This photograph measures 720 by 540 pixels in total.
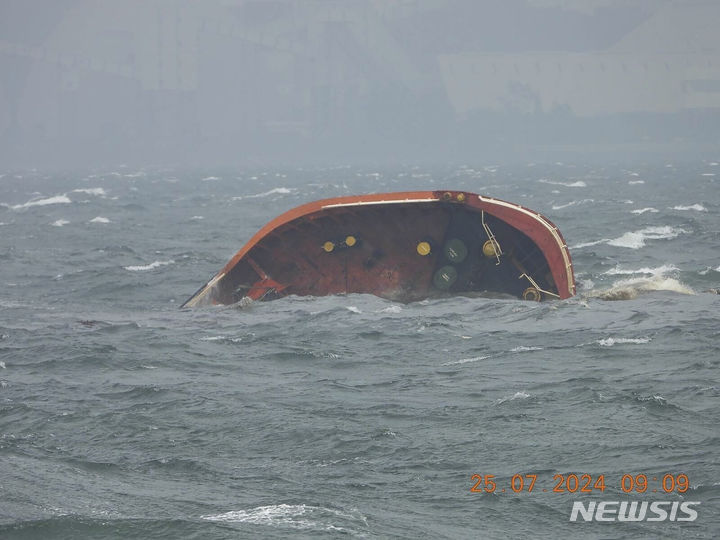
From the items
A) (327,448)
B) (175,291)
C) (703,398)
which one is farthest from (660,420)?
(175,291)

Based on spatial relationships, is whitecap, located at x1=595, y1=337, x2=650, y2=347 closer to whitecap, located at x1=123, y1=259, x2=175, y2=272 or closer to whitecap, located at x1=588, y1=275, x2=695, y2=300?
whitecap, located at x1=588, y1=275, x2=695, y2=300

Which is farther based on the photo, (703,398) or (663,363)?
(663,363)

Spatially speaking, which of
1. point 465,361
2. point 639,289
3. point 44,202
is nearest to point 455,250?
point 639,289

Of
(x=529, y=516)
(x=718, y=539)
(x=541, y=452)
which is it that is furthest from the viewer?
(x=541, y=452)

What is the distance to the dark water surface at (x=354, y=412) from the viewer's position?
15258mm

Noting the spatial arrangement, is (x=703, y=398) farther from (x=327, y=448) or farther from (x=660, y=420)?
(x=327, y=448)

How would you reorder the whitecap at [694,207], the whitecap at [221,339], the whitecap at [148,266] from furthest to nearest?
1. the whitecap at [694,207]
2. the whitecap at [148,266]
3. the whitecap at [221,339]

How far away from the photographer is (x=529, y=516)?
14906mm

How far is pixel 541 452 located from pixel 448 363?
7321 millimetres

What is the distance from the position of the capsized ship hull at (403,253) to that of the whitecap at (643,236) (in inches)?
740

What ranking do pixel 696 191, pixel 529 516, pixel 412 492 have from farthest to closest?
pixel 696 191 < pixel 412 492 < pixel 529 516

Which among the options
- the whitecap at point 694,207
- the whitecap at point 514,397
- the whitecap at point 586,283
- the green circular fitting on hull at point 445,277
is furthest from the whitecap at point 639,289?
the whitecap at point 694,207

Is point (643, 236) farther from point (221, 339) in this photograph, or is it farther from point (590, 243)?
point (221, 339)

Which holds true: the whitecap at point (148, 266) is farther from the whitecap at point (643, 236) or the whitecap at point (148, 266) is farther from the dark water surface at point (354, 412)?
the whitecap at point (643, 236)
